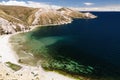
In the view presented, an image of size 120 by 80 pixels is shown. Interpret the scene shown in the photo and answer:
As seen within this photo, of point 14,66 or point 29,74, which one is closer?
point 29,74

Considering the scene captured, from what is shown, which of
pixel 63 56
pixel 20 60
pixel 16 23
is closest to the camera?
pixel 20 60

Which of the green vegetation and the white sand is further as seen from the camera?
the green vegetation

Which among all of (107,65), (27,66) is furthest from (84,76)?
(27,66)

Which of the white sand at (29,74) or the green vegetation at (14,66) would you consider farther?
the green vegetation at (14,66)

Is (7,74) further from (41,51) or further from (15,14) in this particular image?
(15,14)

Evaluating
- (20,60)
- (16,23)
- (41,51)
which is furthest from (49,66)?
(16,23)

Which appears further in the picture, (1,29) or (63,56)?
(1,29)

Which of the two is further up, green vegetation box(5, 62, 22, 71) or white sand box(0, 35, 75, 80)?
green vegetation box(5, 62, 22, 71)

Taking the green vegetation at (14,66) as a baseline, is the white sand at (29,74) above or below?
below

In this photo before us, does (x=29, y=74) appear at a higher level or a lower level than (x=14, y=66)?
lower

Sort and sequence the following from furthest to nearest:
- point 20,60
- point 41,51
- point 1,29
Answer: point 1,29
point 41,51
point 20,60
